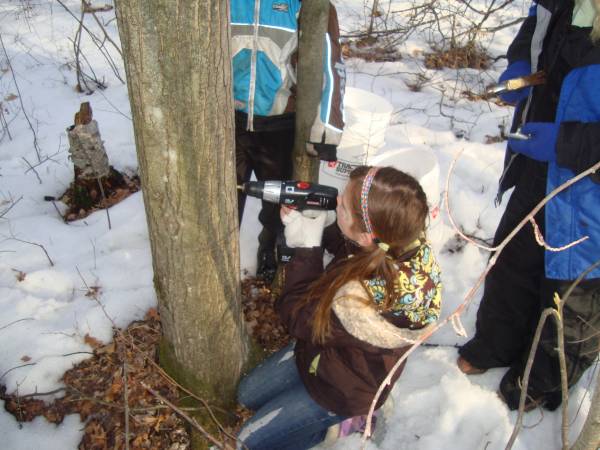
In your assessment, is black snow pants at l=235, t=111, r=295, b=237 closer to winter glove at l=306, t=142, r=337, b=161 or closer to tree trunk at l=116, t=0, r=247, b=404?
winter glove at l=306, t=142, r=337, b=161

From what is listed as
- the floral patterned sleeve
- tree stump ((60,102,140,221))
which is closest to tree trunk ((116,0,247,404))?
the floral patterned sleeve

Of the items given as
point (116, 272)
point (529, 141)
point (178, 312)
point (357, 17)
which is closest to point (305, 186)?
point (178, 312)

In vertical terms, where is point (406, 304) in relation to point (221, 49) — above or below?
below

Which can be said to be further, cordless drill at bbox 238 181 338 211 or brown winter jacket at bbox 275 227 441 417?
cordless drill at bbox 238 181 338 211

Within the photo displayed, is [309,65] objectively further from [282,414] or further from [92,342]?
[92,342]

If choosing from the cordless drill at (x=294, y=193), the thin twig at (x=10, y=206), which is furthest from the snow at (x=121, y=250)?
the cordless drill at (x=294, y=193)

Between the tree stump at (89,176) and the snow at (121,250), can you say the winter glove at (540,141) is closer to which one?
the snow at (121,250)

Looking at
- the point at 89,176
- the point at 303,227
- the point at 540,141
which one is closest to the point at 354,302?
the point at 303,227

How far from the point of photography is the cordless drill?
1.79 meters

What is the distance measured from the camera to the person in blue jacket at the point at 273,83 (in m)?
2.03

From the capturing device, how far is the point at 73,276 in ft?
8.68

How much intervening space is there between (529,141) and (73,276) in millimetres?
2476

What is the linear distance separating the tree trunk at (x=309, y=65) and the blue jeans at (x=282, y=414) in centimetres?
110

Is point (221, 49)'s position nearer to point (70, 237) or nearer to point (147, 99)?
point (147, 99)
